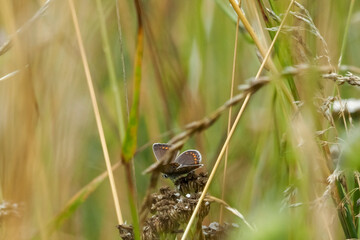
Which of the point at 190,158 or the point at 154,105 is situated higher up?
the point at 154,105

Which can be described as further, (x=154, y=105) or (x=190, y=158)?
(x=154, y=105)

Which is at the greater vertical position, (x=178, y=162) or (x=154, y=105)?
(x=154, y=105)

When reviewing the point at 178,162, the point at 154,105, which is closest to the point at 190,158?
the point at 178,162

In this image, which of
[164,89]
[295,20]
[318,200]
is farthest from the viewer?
[164,89]

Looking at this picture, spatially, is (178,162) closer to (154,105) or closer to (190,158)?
(190,158)

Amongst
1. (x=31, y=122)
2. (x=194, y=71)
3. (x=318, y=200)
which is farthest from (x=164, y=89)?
(x=318, y=200)

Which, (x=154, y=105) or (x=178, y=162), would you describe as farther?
(x=154, y=105)

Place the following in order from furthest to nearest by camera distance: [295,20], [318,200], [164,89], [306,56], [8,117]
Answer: [164,89]
[8,117]
[295,20]
[306,56]
[318,200]

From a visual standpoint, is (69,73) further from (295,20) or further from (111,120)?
(295,20)
